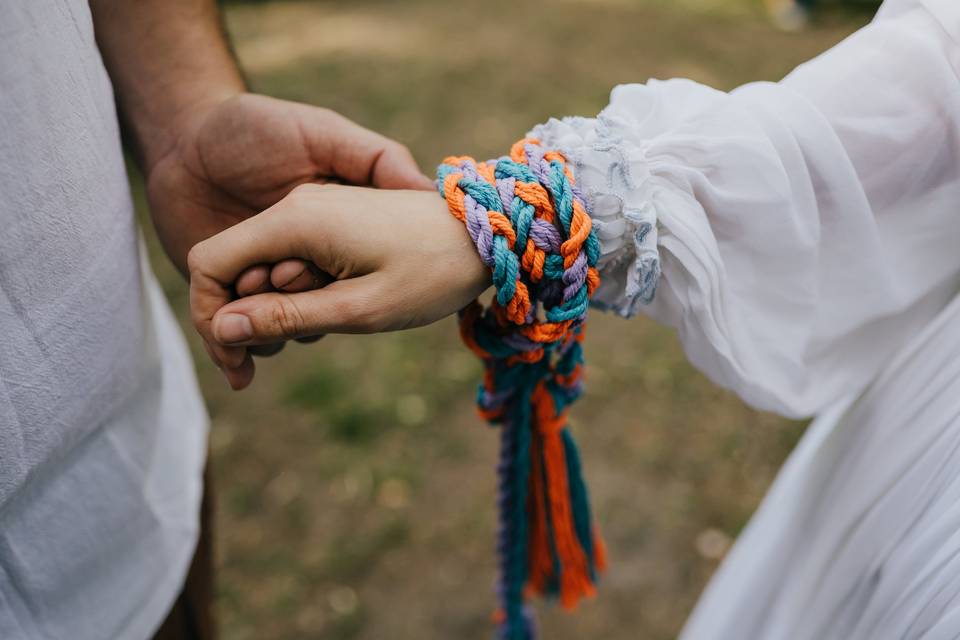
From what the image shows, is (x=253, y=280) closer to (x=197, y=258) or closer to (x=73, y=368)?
(x=197, y=258)

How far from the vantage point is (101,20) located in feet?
3.78

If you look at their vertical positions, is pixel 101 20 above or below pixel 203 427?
above

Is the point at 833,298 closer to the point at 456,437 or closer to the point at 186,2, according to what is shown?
the point at 186,2

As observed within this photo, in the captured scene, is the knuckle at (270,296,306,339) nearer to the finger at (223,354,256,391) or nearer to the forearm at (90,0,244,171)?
the finger at (223,354,256,391)

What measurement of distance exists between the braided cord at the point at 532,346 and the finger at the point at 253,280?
24 cm

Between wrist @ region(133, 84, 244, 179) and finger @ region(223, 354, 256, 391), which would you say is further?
wrist @ region(133, 84, 244, 179)

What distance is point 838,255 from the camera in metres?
1.00

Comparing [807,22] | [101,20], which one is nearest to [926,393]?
[101,20]

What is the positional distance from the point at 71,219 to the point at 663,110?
2.52 ft

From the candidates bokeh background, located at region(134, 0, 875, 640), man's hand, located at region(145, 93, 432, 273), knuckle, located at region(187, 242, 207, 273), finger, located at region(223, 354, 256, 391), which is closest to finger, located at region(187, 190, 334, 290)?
knuckle, located at region(187, 242, 207, 273)

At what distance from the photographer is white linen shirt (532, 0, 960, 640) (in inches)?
Result: 36.6

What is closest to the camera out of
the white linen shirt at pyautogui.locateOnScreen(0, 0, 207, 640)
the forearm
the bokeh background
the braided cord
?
the white linen shirt at pyautogui.locateOnScreen(0, 0, 207, 640)

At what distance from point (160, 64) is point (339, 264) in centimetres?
55

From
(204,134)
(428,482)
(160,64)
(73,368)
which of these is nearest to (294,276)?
(73,368)
